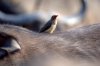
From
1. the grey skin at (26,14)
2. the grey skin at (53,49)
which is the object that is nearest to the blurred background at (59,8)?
the grey skin at (26,14)

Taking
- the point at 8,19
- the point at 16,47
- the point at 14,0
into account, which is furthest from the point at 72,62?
the point at 14,0

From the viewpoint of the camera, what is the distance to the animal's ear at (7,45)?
1469mm

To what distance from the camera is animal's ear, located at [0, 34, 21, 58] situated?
1469 mm

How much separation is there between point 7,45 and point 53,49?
0.53 feet

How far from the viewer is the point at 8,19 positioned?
3.95 meters

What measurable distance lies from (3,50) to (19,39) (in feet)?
0.24

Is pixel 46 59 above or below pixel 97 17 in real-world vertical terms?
below

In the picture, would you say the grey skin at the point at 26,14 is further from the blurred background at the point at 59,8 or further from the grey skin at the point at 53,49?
the grey skin at the point at 53,49

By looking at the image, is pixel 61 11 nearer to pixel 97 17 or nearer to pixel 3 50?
pixel 97 17

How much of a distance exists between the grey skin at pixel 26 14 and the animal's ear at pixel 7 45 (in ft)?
7.50

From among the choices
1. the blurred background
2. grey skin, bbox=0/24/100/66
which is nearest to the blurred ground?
the blurred background

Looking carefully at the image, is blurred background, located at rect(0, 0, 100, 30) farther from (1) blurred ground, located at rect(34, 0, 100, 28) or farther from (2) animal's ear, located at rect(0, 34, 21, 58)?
(2) animal's ear, located at rect(0, 34, 21, 58)

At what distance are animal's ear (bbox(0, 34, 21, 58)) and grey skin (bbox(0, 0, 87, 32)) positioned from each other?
2.29 meters

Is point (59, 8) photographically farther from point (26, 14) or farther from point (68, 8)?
point (26, 14)
